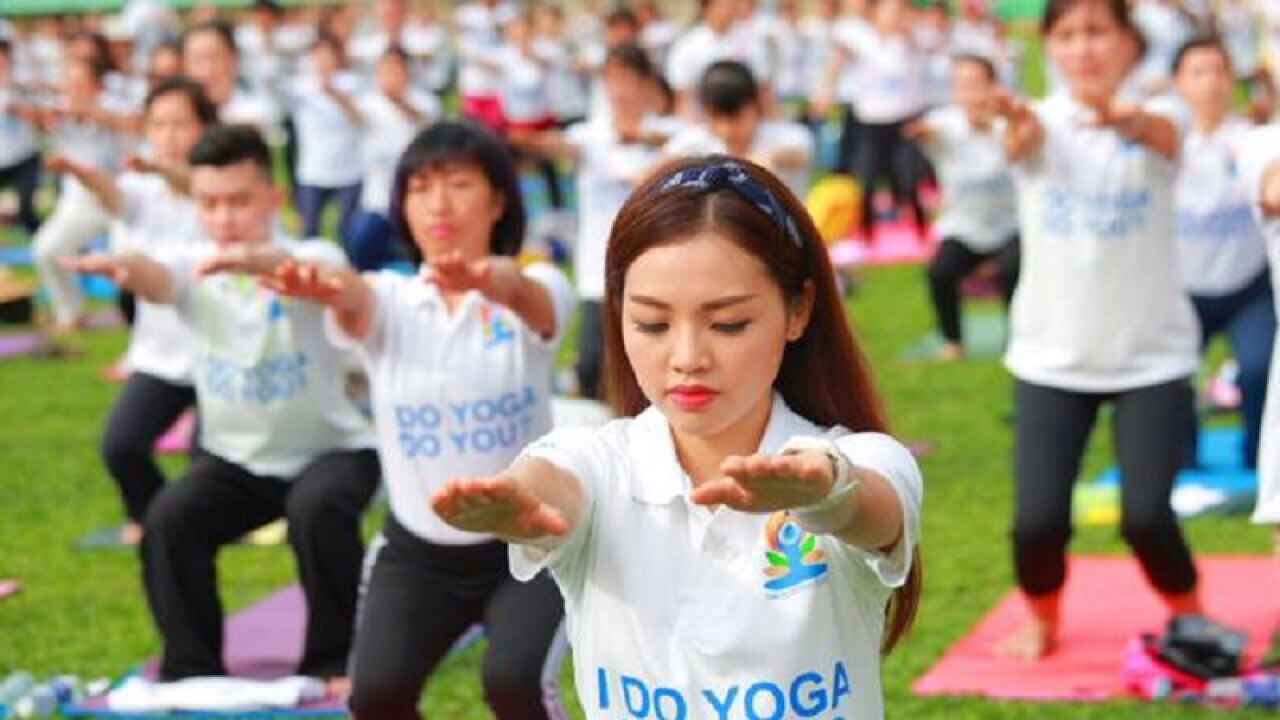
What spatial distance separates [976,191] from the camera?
1191 centimetres

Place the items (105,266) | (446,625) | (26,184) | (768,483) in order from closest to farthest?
1. (768,483)
2. (446,625)
3. (105,266)
4. (26,184)

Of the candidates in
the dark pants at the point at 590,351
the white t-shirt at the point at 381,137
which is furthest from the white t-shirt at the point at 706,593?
the white t-shirt at the point at 381,137

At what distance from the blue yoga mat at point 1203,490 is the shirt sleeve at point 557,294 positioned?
295cm

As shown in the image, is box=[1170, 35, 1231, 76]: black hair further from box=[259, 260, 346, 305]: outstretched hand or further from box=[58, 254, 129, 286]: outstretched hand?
box=[259, 260, 346, 305]: outstretched hand

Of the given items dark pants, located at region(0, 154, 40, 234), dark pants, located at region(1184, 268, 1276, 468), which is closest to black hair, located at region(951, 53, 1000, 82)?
dark pants, located at region(1184, 268, 1276, 468)

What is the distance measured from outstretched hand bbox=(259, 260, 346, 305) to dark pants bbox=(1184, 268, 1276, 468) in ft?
13.9

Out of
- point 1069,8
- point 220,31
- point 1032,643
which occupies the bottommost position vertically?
point 1032,643

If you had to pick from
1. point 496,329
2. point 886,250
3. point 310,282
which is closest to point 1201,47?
point 496,329

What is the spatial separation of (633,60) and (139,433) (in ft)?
9.76

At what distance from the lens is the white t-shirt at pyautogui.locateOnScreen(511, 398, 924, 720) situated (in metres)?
3.33

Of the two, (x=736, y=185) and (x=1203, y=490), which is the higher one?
(x=736, y=185)

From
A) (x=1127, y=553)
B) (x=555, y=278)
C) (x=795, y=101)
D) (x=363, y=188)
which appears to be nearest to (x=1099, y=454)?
(x=1127, y=553)

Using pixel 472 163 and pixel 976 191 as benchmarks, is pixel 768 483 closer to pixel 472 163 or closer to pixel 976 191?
pixel 472 163

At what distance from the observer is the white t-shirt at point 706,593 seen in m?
3.33
